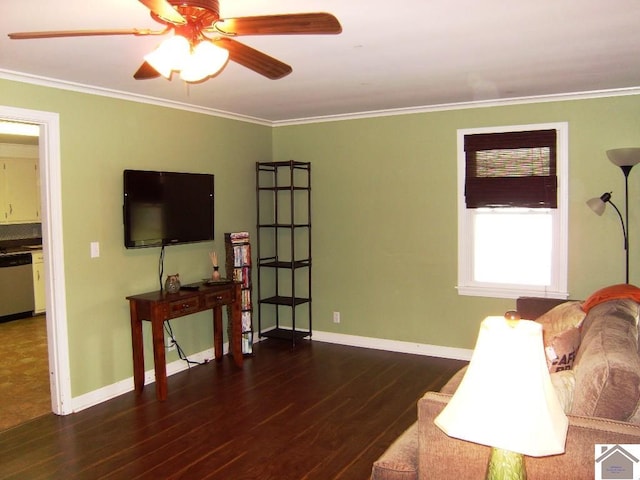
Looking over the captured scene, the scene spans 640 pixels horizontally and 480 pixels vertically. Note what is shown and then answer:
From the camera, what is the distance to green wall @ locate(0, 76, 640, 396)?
4.10 metres

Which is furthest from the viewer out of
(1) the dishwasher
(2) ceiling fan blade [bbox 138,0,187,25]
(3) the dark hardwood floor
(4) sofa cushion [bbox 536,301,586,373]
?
(1) the dishwasher

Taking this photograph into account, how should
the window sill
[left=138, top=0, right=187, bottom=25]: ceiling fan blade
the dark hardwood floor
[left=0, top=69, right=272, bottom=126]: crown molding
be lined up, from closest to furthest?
1. [left=138, top=0, right=187, bottom=25]: ceiling fan blade
2. the dark hardwood floor
3. [left=0, top=69, right=272, bottom=126]: crown molding
4. the window sill

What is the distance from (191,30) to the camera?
2.04 metres

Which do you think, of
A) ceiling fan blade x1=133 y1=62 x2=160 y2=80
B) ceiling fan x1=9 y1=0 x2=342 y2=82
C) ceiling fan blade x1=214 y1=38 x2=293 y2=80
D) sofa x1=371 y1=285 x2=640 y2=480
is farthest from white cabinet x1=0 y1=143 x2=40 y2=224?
sofa x1=371 y1=285 x2=640 y2=480

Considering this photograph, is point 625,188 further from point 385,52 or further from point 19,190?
point 19,190

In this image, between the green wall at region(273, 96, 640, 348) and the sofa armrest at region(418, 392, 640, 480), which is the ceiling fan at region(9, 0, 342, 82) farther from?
the green wall at region(273, 96, 640, 348)

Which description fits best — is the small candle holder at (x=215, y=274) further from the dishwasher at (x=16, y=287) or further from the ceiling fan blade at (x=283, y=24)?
the dishwasher at (x=16, y=287)

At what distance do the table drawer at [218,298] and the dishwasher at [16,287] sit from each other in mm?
3773

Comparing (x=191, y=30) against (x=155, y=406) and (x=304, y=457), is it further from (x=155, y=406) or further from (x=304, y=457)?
(x=155, y=406)

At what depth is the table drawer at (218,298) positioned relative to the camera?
4.57 meters

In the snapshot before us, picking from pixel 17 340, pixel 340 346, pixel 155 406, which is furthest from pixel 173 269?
pixel 17 340

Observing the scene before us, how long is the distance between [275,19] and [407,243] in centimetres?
370

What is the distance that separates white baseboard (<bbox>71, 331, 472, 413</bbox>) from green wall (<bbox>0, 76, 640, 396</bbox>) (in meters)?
0.06

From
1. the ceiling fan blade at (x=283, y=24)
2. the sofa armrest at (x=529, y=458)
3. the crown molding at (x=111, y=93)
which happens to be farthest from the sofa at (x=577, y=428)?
the crown molding at (x=111, y=93)
